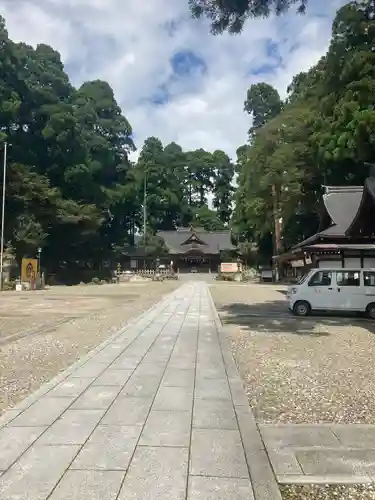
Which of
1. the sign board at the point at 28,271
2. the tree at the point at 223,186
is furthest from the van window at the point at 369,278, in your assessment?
the tree at the point at 223,186

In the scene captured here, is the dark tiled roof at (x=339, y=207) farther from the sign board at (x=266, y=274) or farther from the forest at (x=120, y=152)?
the sign board at (x=266, y=274)

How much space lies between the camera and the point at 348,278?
14.6 m

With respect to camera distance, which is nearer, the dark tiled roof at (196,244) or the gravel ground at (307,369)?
the gravel ground at (307,369)

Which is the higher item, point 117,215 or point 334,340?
point 117,215

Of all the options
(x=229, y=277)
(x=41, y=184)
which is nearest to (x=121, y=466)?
(x=41, y=184)

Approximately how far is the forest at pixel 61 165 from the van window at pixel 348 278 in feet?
84.6

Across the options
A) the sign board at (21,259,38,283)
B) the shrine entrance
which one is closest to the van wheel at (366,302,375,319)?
the sign board at (21,259,38,283)

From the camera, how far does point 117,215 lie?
5603cm

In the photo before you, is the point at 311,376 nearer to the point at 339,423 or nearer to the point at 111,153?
the point at 339,423

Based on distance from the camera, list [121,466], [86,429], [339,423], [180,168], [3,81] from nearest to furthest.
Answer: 1. [121,466]
2. [86,429]
3. [339,423]
4. [3,81]
5. [180,168]

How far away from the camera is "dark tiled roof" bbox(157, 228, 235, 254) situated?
64562mm

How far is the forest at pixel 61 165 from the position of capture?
120 ft

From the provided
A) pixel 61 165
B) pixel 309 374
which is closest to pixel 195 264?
pixel 61 165

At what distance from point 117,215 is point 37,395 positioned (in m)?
51.5
